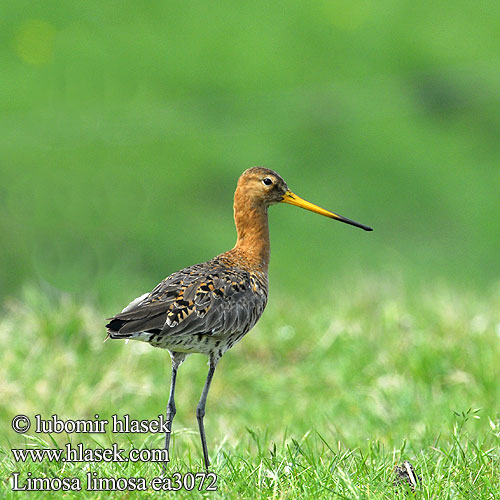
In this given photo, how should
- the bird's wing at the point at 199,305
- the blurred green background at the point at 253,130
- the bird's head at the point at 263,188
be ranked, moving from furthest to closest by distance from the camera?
the blurred green background at the point at 253,130 → the bird's head at the point at 263,188 → the bird's wing at the point at 199,305

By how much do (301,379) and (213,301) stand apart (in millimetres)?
3101

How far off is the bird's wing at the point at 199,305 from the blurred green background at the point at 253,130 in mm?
6888

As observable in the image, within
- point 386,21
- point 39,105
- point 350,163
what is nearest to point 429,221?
point 350,163

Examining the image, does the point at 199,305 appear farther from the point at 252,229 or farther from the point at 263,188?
the point at 263,188

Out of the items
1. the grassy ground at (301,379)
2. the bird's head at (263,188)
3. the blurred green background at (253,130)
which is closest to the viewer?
the bird's head at (263,188)

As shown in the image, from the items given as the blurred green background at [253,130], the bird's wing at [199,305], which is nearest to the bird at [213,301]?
the bird's wing at [199,305]

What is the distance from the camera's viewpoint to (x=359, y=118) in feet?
56.0

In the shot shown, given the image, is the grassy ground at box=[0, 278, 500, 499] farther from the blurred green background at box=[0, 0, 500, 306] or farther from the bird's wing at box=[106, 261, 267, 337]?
the blurred green background at box=[0, 0, 500, 306]

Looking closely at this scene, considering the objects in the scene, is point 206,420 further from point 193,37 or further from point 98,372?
point 193,37

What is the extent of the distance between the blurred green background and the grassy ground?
3776 millimetres

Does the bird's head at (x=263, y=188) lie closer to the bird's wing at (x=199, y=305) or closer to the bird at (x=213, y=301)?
the bird at (x=213, y=301)

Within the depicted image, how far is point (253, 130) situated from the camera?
55.2 ft

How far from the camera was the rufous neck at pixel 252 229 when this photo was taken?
5773 mm

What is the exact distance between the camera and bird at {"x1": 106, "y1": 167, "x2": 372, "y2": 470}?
15.9ft
